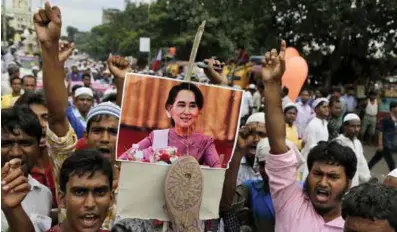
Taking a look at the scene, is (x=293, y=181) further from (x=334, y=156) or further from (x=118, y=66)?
(x=118, y=66)

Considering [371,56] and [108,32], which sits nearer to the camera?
[371,56]

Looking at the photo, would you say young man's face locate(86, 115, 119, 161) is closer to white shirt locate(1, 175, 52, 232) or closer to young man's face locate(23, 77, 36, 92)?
white shirt locate(1, 175, 52, 232)

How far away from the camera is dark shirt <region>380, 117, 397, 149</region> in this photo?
28.3 feet

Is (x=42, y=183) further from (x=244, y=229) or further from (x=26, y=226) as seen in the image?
(x=244, y=229)

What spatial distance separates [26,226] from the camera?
6.70 feet

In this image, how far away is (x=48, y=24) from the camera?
7.85 ft

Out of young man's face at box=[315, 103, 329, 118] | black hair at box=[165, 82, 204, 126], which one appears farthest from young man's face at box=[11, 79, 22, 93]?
black hair at box=[165, 82, 204, 126]

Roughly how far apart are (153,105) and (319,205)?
87 centimetres

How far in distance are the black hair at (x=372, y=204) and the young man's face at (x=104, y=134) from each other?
1181 millimetres

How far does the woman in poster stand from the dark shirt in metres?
6.93

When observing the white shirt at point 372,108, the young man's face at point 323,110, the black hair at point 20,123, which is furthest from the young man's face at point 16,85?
the white shirt at point 372,108

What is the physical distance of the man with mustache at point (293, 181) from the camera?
247 centimetres

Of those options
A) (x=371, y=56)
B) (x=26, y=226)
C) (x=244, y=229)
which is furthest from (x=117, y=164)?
(x=371, y=56)

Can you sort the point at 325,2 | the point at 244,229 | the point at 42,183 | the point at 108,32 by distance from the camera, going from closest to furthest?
the point at 42,183, the point at 244,229, the point at 325,2, the point at 108,32
